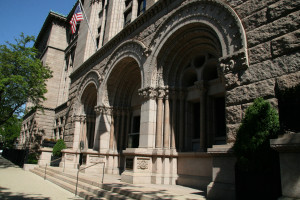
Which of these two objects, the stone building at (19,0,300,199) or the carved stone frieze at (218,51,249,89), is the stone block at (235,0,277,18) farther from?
the carved stone frieze at (218,51,249,89)

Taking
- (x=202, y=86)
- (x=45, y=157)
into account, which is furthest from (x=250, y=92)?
(x=45, y=157)

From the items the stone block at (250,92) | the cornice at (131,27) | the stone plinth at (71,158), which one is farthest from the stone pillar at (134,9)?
the stone plinth at (71,158)

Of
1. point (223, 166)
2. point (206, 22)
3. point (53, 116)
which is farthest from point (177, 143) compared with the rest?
point (53, 116)

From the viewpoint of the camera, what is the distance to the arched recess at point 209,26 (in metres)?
8.04

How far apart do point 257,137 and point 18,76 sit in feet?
65.8

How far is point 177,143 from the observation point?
11797mm

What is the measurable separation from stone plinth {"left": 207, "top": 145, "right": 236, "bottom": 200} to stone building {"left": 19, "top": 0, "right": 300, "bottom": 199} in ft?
0.10

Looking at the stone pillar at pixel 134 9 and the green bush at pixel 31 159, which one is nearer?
the stone pillar at pixel 134 9

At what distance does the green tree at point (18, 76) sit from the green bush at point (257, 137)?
19509 millimetres

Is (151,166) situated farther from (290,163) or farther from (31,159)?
(31,159)

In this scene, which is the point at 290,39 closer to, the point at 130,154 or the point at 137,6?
the point at 130,154

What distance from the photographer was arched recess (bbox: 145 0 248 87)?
8039 mm

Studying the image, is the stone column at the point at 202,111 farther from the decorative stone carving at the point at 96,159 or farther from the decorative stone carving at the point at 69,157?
the decorative stone carving at the point at 69,157

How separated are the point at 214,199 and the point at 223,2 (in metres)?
6.90
